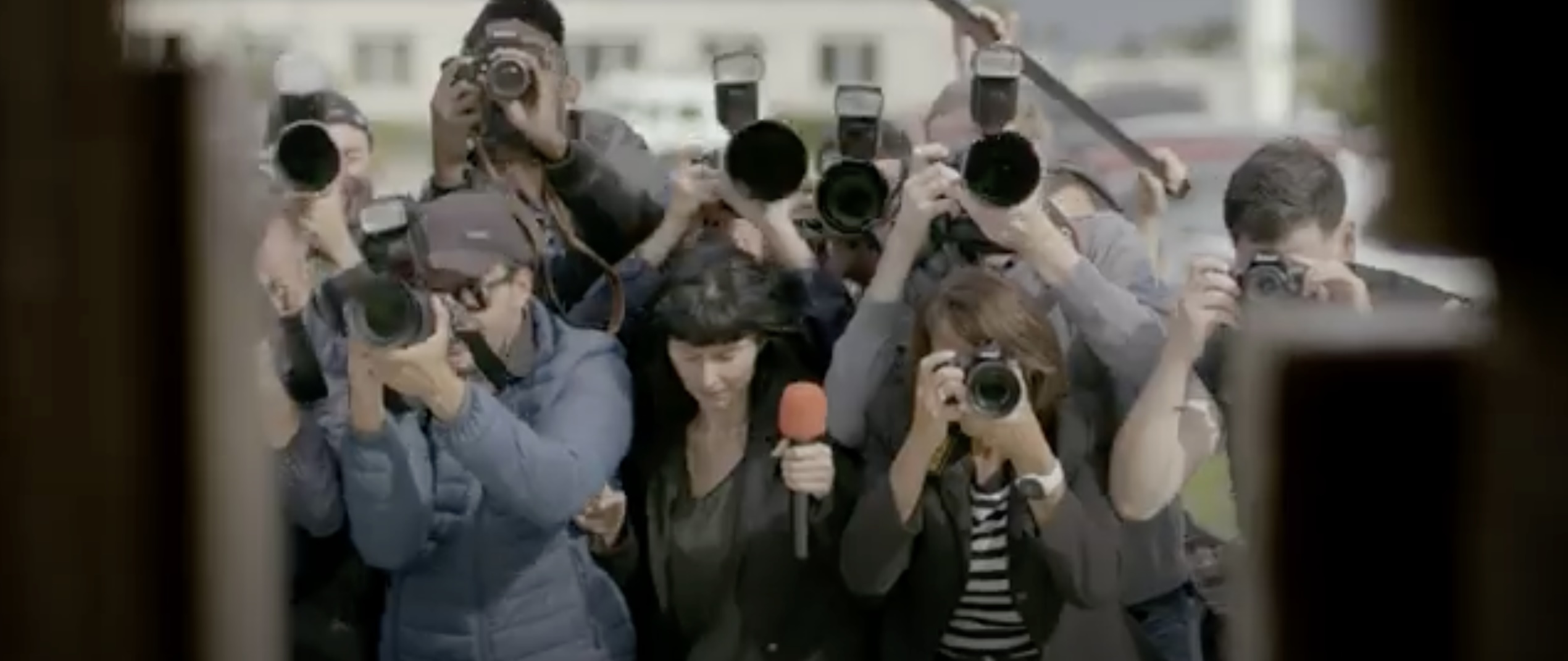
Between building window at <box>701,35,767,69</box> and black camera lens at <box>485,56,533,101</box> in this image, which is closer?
building window at <box>701,35,767,69</box>

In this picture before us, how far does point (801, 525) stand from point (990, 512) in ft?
0.52

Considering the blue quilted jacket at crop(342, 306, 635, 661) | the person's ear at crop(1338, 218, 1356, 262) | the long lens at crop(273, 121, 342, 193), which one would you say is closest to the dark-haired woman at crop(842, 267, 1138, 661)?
the blue quilted jacket at crop(342, 306, 635, 661)

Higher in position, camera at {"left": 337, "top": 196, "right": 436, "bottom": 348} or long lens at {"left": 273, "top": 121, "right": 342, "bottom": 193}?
long lens at {"left": 273, "top": 121, "right": 342, "bottom": 193}

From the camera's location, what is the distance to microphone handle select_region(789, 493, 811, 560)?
1747 millimetres

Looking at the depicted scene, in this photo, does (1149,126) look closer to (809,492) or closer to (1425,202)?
(809,492)

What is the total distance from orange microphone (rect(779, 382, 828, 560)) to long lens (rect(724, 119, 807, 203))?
167 mm

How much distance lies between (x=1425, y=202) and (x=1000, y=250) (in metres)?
1.45

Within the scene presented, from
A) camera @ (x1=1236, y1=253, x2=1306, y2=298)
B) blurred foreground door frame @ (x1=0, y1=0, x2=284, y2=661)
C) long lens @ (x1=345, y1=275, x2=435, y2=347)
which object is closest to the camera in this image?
blurred foreground door frame @ (x1=0, y1=0, x2=284, y2=661)

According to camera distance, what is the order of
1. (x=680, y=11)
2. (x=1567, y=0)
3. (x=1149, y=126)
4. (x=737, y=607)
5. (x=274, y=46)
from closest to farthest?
Result: (x=1567, y=0) → (x=274, y=46) → (x=680, y=11) → (x=1149, y=126) → (x=737, y=607)

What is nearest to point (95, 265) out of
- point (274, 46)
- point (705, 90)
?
point (274, 46)

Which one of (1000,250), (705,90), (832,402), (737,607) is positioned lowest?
(737,607)

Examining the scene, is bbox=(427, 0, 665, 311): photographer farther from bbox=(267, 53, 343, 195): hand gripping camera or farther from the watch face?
the watch face

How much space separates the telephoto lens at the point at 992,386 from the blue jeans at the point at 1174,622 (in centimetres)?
21

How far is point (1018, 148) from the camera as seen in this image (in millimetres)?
1708
